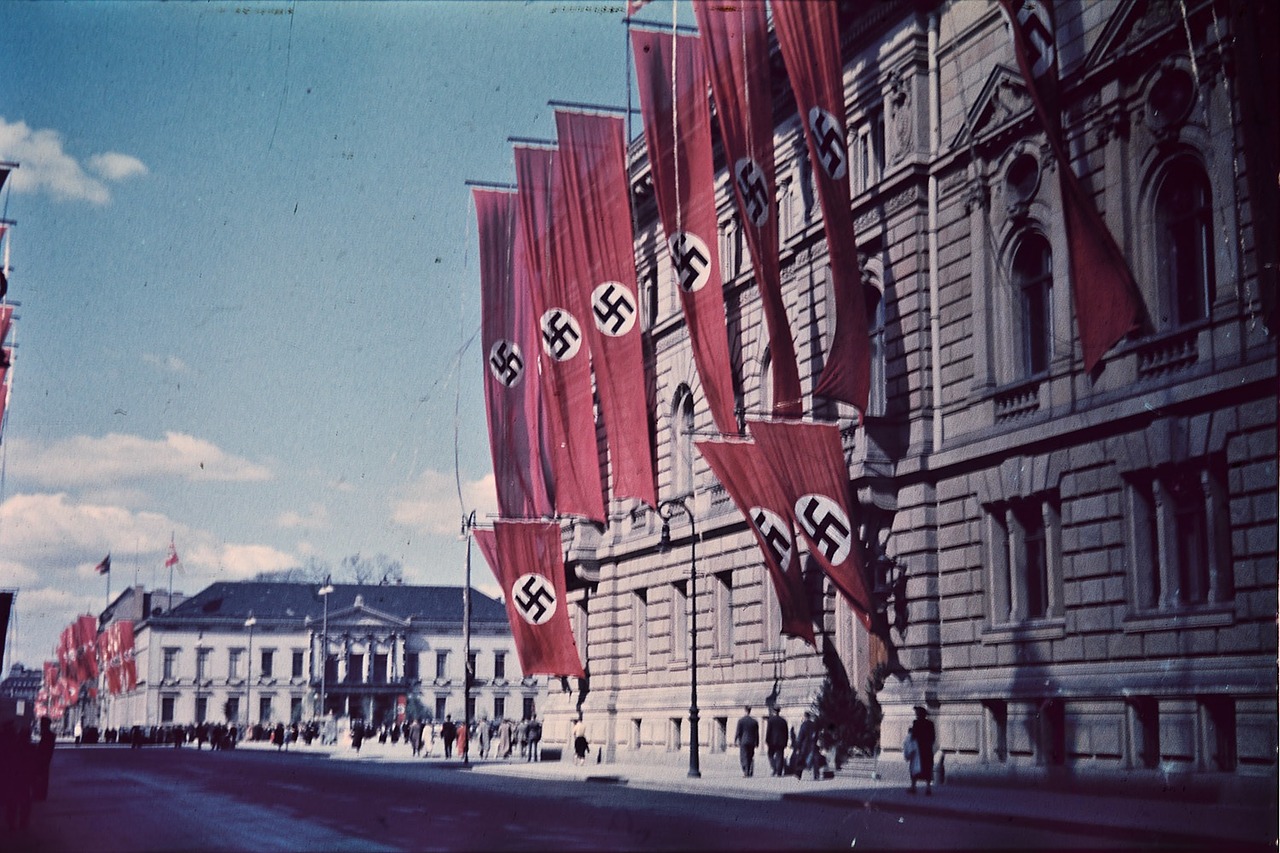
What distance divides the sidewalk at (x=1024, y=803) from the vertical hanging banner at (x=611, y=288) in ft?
24.1

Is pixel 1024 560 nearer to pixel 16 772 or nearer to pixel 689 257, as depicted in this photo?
pixel 689 257

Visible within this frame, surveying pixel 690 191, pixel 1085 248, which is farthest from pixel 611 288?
pixel 1085 248

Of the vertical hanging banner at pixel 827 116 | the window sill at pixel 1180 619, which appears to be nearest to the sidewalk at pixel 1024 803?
the window sill at pixel 1180 619

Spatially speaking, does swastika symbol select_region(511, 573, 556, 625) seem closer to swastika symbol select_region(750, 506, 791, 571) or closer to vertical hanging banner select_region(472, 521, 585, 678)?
vertical hanging banner select_region(472, 521, 585, 678)

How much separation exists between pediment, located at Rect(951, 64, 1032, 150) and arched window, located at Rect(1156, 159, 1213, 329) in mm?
4320

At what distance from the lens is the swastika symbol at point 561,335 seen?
124ft

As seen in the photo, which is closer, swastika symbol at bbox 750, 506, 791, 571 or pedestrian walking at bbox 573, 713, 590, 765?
swastika symbol at bbox 750, 506, 791, 571

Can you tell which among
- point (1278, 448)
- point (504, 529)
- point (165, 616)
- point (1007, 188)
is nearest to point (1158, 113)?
point (1007, 188)

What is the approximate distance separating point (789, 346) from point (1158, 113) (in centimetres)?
823

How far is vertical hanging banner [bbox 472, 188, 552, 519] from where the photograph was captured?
Answer: 41281 mm

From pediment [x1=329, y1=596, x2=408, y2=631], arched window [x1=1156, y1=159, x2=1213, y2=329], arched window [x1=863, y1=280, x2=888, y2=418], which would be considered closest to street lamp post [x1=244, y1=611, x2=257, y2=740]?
pediment [x1=329, y1=596, x2=408, y2=631]

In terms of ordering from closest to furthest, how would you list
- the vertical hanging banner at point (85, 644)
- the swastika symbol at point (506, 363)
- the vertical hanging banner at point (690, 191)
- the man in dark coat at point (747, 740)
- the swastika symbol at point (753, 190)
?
the swastika symbol at point (753, 190) → the vertical hanging banner at point (690, 191) → the man in dark coat at point (747, 740) → the swastika symbol at point (506, 363) → the vertical hanging banner at point (85, 644)

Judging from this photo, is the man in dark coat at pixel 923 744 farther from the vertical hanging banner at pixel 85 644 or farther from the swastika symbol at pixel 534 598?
the vertical hanging banner at pixel 85 644

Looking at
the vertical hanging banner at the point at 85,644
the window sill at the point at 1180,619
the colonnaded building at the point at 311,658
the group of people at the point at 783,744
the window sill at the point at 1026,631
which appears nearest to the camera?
the window sill at the point at 1180,619
